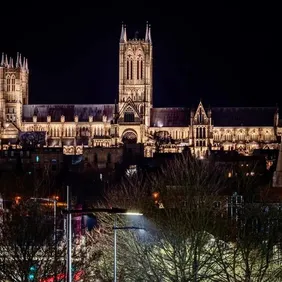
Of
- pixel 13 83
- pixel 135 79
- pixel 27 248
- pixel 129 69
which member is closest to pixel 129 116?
pixel 135 79

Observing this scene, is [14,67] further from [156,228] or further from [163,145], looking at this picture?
[156,228]

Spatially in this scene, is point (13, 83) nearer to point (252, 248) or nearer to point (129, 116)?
point (129, 116)

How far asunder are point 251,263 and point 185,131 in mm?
133126

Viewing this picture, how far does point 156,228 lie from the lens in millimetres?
44938

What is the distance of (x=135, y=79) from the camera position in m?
174

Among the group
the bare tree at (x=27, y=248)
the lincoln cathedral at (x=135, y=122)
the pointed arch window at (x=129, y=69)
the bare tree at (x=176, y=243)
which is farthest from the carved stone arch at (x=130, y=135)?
the bare tree at (x=176, y=243)

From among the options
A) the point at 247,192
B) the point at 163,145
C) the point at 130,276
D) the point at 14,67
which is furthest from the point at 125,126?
the point at 130,276

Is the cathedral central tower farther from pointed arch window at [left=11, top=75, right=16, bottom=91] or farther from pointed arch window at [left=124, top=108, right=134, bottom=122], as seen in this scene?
pointed arch window at [left=11, top=75, right=16, bottom=91]

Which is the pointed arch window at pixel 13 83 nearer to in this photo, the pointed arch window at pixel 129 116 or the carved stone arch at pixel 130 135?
the pointed arch window at pixel 129 116

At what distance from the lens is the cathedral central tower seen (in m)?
170

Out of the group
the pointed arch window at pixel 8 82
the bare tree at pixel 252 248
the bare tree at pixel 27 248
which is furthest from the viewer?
the pointed arch window at pixel 8 82

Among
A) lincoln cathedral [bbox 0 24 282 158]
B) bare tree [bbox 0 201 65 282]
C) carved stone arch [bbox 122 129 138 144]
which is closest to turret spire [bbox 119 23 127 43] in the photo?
lincoln cathedral [bbox 0 24 282 158]

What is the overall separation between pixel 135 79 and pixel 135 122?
8.26 metres

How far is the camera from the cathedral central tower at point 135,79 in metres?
170
